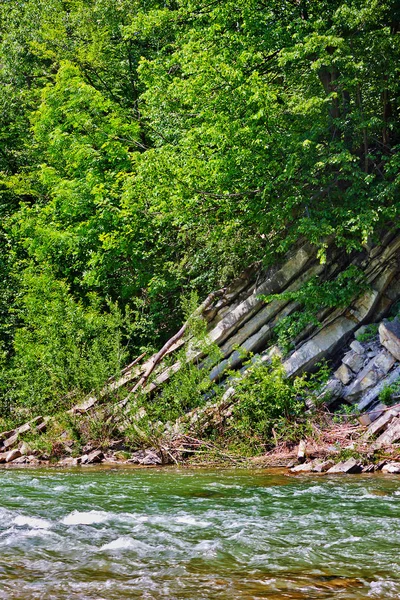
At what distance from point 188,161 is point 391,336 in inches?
234

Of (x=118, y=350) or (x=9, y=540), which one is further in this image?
(x=118, y=350)

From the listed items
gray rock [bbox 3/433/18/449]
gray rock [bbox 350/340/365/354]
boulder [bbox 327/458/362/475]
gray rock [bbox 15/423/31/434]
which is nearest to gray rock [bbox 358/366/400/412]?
gray rock [bbox 350/340/365/354]

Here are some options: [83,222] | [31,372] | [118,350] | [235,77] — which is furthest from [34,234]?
[235,77]

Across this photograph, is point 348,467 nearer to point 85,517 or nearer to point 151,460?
point 151,460

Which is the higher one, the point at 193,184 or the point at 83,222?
the point at 83,222

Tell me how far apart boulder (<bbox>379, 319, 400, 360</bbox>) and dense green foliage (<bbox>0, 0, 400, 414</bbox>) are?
1884 mm

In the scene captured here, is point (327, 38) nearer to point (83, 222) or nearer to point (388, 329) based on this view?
point (388, 329)

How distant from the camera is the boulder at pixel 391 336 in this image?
14227mm

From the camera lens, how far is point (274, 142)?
1514 centimetres

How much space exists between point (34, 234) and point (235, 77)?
10.7 metres

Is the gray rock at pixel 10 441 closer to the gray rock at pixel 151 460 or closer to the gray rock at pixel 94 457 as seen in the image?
the gray rock at pixel 94 457

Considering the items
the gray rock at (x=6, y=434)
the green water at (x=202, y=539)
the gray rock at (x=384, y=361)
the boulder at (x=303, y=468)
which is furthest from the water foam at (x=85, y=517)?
the gray rock at (x=6, y=434)

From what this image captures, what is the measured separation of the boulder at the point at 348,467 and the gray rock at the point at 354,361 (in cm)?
330

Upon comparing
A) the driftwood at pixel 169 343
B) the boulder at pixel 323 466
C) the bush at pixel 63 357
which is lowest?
the boulder at pixel 323 466
